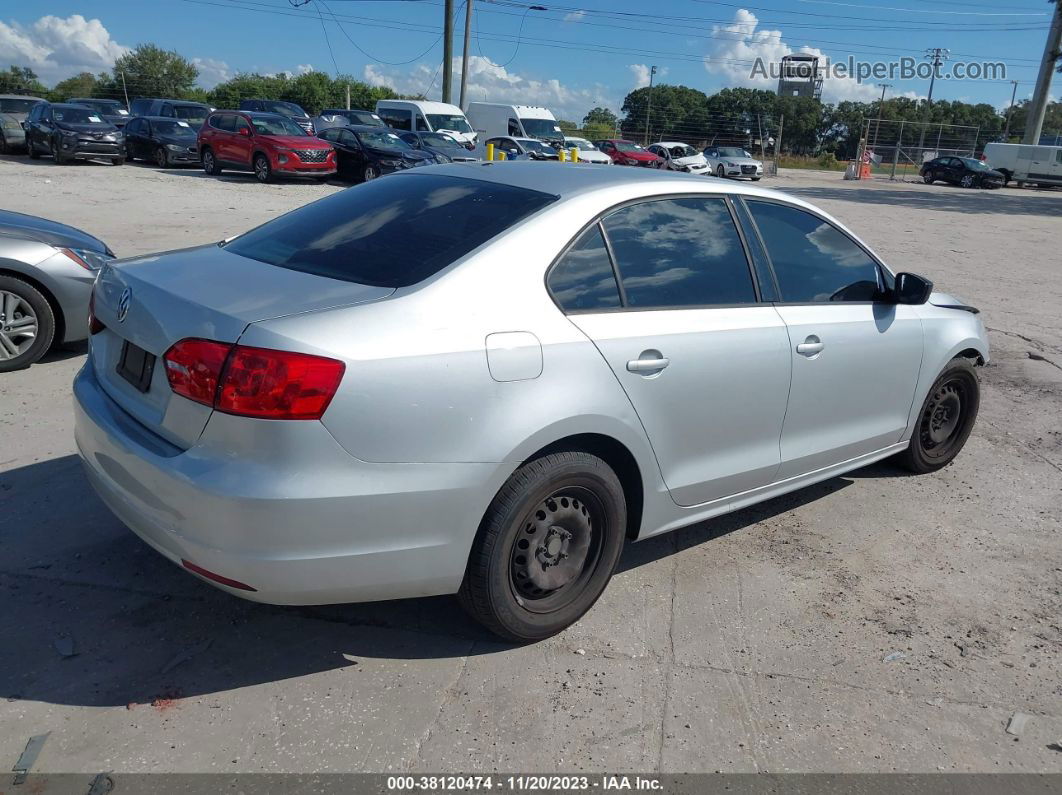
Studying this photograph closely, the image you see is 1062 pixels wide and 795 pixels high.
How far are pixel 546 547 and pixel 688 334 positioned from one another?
1.01 meters

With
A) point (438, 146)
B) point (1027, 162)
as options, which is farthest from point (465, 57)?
point (1027, 162)

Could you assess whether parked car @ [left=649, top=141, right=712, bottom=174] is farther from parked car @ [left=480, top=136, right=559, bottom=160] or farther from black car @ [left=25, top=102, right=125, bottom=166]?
black car @ [left=25, top=102, right=125, bottom=166]

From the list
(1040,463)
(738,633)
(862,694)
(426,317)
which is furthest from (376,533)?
(1040,463)

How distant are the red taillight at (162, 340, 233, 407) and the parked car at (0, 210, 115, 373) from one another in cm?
381

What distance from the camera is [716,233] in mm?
3852

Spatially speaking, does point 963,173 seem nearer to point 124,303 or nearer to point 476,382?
point 476,382

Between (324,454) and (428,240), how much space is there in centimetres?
101

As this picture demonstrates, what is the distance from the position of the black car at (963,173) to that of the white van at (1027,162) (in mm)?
1729

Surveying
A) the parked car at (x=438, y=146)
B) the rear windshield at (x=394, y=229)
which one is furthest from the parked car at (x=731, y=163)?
the rear windshield at (x=394, y=229)

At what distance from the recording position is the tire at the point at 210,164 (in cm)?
2347

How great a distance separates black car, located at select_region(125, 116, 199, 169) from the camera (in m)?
24.9

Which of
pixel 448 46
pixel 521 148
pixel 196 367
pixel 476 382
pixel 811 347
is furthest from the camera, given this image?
pixel 448 46

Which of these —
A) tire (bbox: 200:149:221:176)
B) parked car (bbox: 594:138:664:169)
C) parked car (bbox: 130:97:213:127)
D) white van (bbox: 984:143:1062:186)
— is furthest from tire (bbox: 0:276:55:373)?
white van (bbox: 984:143:1062:186)

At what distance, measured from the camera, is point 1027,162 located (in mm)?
47188
